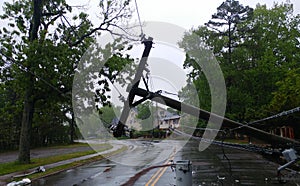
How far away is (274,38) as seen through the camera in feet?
128

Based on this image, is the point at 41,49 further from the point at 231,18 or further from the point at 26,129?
the point at 231,18

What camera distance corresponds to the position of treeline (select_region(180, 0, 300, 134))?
34.4 m

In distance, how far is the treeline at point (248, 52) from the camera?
34.4 metres

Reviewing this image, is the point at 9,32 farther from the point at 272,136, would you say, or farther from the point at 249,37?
the point at 249,37

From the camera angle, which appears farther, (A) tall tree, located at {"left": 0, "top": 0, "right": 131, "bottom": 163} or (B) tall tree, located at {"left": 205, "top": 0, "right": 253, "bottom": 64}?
(B) tall tree, located at {"left": 205, "top": 0, "right": 253, "bottom": 64}

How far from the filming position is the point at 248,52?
38.1m

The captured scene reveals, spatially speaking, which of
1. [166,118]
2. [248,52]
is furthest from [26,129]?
[248,52]

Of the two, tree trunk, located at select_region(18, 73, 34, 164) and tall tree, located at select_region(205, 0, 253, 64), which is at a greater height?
tall tree, located at select_region(205, 0, 253, 64)

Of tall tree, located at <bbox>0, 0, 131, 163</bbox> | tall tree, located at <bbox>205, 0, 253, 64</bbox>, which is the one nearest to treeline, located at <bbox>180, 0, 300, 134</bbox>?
tall tree, located at <bbox>205, 0, 253, 64</bbox>

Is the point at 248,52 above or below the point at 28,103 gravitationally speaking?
above

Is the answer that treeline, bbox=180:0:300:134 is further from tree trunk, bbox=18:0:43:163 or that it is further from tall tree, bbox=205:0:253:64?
tree trunk, bbox=18:0:43:163

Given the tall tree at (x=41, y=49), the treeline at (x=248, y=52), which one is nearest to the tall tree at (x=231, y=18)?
the treeline at (x=248, y=52)

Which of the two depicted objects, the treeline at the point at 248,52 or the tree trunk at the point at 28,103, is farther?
the treeline at the point at 248,52

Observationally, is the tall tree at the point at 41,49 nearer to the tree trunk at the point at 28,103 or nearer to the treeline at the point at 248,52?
the tree trunk at the point at 28,103
